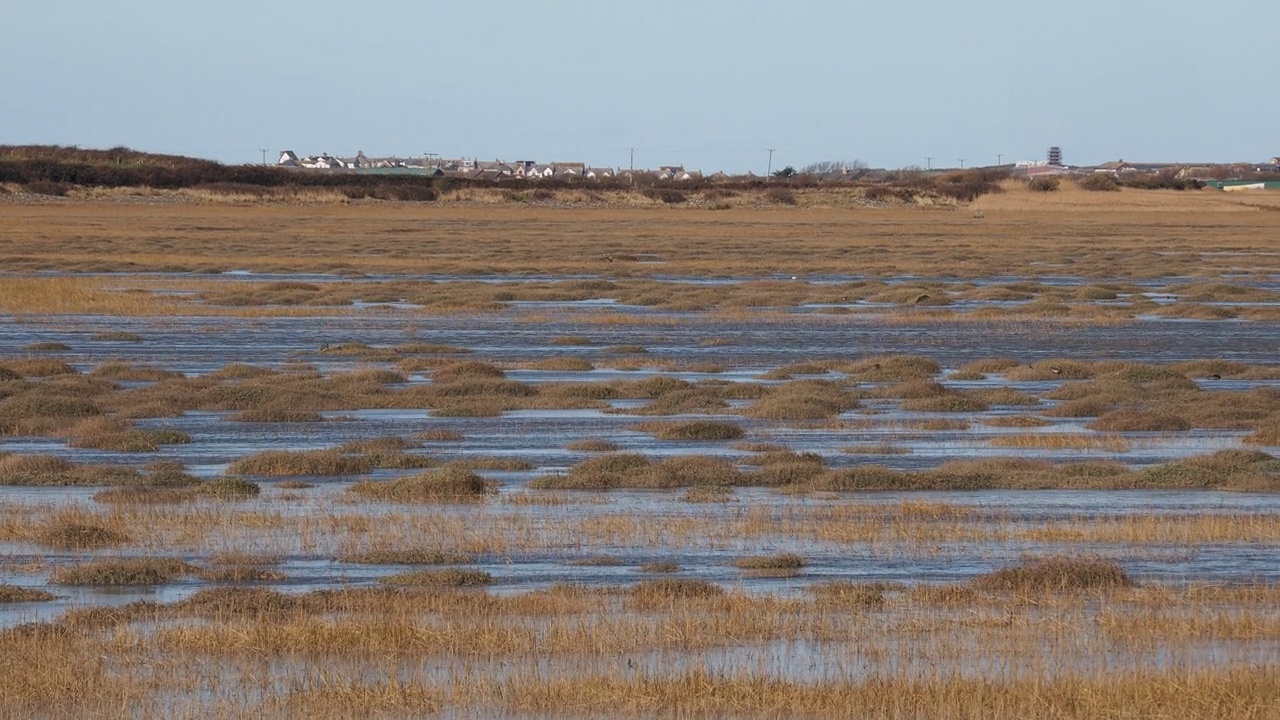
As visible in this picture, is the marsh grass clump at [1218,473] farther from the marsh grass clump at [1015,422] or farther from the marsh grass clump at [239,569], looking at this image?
the marsh grass clump at [239,569]

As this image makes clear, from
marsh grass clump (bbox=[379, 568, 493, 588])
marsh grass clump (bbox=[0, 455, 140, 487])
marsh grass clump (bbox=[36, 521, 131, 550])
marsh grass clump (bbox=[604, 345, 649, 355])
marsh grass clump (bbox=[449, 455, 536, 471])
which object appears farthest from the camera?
marsh grass clump (bbox=[604, 345, 649, 355])

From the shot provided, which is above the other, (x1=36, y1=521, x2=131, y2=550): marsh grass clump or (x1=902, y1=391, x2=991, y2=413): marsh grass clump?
(x1=36, y1=521, x2=131, y2=550): marsh grass clump

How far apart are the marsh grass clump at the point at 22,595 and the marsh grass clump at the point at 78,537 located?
5.73ft

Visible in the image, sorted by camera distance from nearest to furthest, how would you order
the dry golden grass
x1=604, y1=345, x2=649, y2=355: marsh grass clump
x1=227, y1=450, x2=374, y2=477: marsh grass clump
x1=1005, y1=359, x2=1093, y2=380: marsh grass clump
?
x1=227, y1=450, x2=374, y2=477: marsh grass clump → x1=1005, y1=359, x2=1093, y2=380: marsh grass clump → x1=604, y1=345, x2=649, y2=355: marsh grass clump → the dry golden grass

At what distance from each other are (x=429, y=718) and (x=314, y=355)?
2391 centimetres

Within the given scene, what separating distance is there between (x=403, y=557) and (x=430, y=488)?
3435mm

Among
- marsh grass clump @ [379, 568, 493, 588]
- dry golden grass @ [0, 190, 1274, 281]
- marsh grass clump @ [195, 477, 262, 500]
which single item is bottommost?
dry golden grass @ [0, 190, 1274, 281]

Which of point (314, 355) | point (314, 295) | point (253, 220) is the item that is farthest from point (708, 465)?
point (253, 220)

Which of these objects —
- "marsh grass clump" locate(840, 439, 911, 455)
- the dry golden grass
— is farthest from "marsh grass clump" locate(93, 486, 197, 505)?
the dry golden grass

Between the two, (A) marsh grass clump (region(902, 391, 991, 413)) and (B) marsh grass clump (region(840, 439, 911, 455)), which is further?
(A) marsh grass clump (region(902, 391, 991, 413))

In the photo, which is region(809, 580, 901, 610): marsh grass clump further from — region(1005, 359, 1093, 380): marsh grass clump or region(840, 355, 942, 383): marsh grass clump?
region(1005, 359, 1093, 380): marsh grass clump

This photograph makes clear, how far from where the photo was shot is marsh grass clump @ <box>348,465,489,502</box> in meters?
17.5

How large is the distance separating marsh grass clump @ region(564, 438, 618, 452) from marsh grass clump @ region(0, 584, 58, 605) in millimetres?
8924

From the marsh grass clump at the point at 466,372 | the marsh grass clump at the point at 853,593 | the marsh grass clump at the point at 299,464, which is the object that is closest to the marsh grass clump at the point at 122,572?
the marsh grass clump at the point at 853,593
